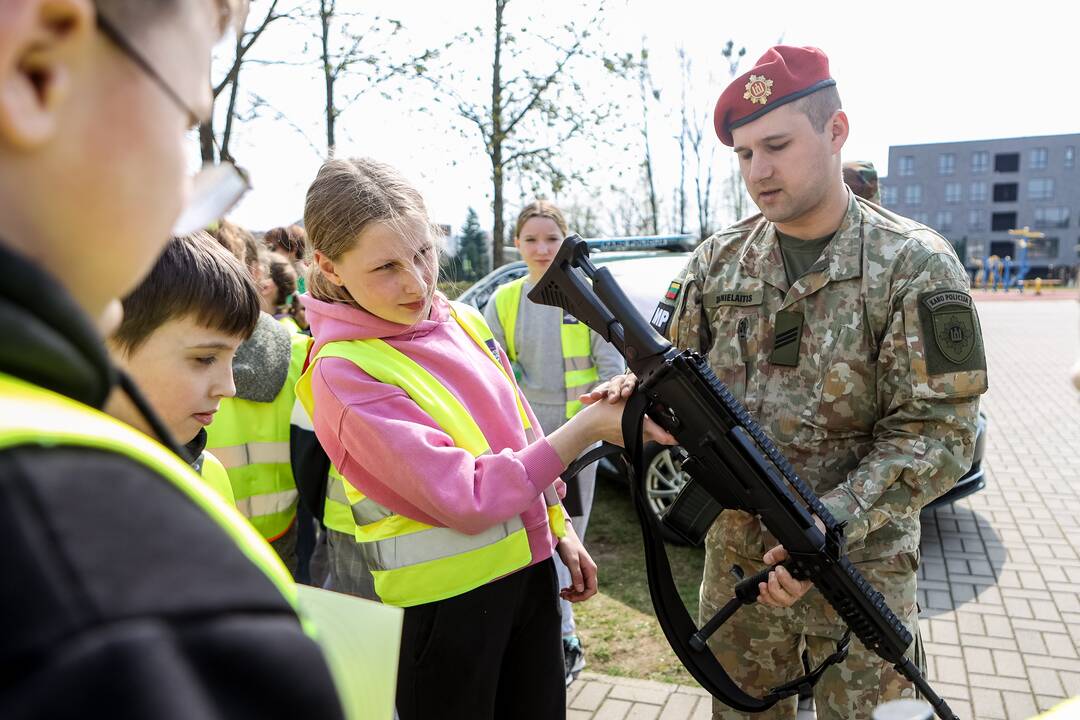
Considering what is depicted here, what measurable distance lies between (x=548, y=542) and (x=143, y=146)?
5.19 feet

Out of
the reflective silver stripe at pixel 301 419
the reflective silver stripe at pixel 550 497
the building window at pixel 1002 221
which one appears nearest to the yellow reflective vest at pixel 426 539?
the reflective silver stripe at pixel 550 497

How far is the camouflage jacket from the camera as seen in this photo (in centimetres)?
216

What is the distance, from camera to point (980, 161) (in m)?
67.3

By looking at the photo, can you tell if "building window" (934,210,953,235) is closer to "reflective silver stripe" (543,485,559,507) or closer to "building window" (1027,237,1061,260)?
"building window" (1027,237,1061,260)

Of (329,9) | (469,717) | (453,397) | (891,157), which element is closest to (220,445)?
(453,397)

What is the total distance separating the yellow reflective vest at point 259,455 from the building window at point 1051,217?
76618mm

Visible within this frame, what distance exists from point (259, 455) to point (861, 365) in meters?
2.07

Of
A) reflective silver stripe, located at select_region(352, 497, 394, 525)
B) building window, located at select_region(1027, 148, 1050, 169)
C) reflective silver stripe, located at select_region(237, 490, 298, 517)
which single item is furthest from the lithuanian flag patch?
building window, located at select_region(1027, 148, 1050, 169)

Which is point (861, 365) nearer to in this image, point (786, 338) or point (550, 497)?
point (786, 338)

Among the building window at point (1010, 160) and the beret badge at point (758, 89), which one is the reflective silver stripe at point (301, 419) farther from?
the building window at point (1010, 160)

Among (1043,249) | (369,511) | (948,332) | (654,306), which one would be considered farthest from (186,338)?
(1043,249)

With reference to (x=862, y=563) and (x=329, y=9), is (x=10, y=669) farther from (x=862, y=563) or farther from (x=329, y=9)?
(x=329, y=9)

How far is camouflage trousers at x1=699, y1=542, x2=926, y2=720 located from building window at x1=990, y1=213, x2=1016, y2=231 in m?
75.6

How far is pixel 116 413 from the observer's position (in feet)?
2.25
